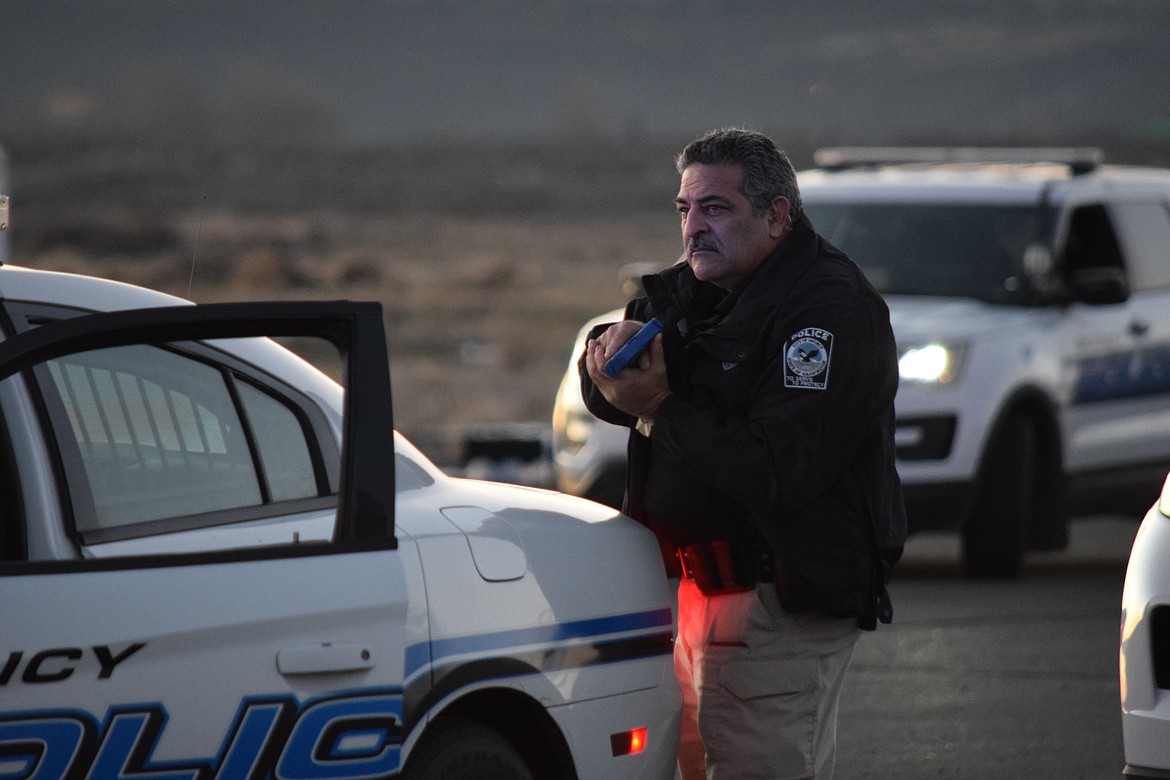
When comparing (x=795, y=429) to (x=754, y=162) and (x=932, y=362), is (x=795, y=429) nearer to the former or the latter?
(x=754, y=162)

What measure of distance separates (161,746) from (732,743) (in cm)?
140

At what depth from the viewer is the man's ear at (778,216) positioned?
13.0ft

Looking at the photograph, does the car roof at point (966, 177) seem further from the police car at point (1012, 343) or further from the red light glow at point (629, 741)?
the red light glow at point (629, 741)

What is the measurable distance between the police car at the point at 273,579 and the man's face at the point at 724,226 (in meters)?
0.60

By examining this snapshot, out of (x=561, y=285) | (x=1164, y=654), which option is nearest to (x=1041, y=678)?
(x=1164, y=654)

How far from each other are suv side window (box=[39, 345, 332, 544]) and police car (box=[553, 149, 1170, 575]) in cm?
548

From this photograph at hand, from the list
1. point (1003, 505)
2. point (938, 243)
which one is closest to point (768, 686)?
point (1003, 505)

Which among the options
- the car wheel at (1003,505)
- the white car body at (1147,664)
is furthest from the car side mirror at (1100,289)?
the white car body at (1147,664)

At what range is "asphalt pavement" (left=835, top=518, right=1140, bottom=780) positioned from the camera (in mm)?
6039

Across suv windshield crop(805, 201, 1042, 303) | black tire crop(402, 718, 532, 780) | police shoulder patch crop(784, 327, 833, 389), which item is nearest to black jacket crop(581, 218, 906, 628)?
police shoulder patch crop(784, 327, 833, 389)

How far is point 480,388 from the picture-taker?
22141mm

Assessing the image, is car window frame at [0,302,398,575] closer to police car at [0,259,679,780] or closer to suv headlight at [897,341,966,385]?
police car at [0,259,679,780]

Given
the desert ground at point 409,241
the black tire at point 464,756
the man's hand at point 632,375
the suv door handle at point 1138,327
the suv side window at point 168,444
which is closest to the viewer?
the black tire at point 464,756

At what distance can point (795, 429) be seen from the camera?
373cm
